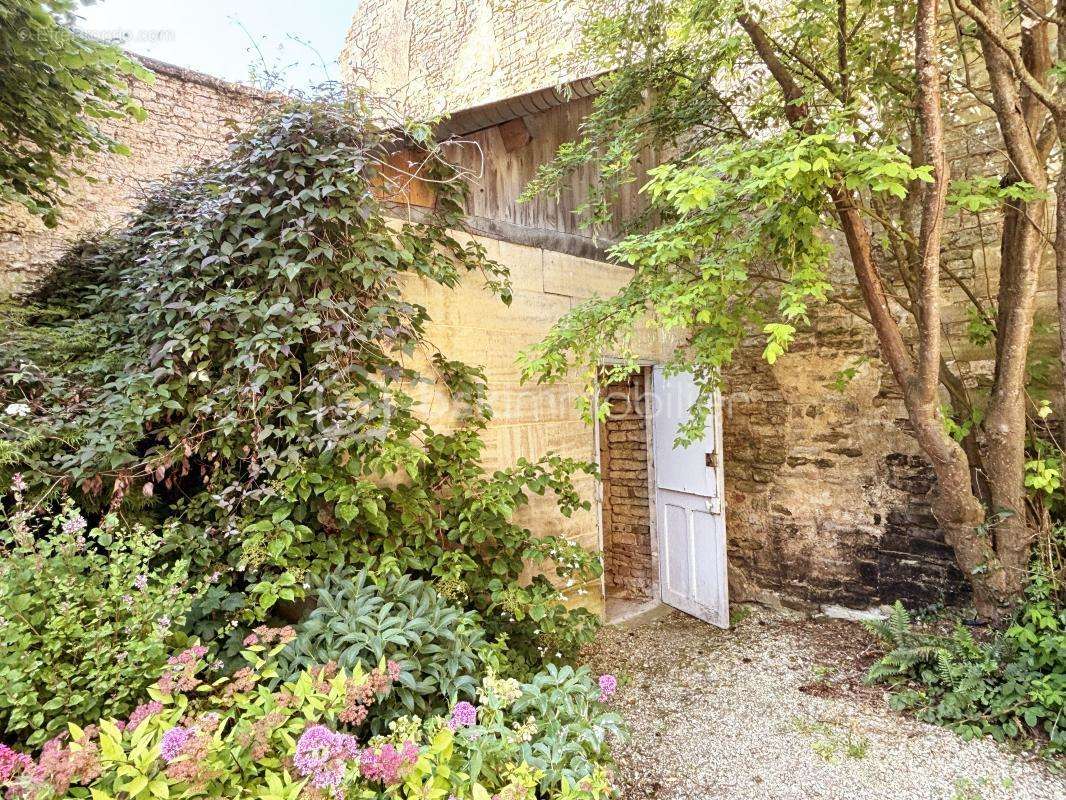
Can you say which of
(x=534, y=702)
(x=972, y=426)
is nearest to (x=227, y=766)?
(x=534, y=702)

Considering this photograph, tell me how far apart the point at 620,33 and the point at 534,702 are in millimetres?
4034

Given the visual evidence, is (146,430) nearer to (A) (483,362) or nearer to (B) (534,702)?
(A) (483,362)

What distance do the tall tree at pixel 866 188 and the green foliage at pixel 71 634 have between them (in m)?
2.04

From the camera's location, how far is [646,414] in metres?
4.96

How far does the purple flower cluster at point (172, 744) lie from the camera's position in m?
1.29

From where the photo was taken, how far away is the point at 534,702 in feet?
5.98

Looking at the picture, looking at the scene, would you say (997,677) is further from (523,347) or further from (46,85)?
(46,85)

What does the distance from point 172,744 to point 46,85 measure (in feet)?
10.8

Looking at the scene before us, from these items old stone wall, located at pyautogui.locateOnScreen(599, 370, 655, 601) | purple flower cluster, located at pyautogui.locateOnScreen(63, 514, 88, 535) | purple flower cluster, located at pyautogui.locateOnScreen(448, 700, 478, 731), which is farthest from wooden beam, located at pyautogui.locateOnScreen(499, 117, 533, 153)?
purple flower cluster, located at pyautogui.locateOnScreen(448, 700, 478, 731)

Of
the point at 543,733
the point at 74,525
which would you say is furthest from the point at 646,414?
the point at 74,525

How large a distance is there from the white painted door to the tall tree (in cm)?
90

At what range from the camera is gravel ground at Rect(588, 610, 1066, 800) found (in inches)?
96.1

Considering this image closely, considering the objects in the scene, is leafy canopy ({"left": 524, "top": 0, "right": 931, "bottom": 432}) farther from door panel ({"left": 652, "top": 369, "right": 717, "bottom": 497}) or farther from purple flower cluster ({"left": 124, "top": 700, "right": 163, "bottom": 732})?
purple flower cluster ({"left": 124, "top": 700, "right": 163, "bottom": 732})

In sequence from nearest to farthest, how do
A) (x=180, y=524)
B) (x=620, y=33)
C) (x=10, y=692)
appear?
1. (x=10, y=692)
2. (x=180, y=524)
3. (x=620, y=33)
